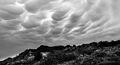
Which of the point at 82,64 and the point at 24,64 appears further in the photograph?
the point at 24,64

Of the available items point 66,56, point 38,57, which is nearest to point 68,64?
point 66,56

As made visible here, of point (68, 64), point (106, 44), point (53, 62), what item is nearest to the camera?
point (68, 64)

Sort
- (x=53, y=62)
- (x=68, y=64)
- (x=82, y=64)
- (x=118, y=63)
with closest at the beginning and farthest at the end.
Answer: (x=118, y=63) → (x=82, y=64) → (x=68, y=64) → (x=53, y=62)

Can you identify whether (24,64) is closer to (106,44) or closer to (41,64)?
(41,64)

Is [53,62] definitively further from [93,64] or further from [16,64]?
[16,64]

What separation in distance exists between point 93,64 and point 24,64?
22.3m

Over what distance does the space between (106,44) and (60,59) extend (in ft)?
67.3

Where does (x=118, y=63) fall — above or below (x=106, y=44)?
below

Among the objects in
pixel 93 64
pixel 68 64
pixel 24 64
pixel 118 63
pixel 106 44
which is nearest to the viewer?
pixel 118 63

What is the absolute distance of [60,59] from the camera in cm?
3391

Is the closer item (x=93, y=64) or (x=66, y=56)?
(x=93, y=64)

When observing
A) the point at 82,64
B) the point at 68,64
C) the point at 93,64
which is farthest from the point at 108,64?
the point at 68,64

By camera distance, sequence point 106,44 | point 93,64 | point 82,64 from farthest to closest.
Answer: point 106,44 < point 82,64 < point 93,64

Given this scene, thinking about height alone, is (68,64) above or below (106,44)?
below
